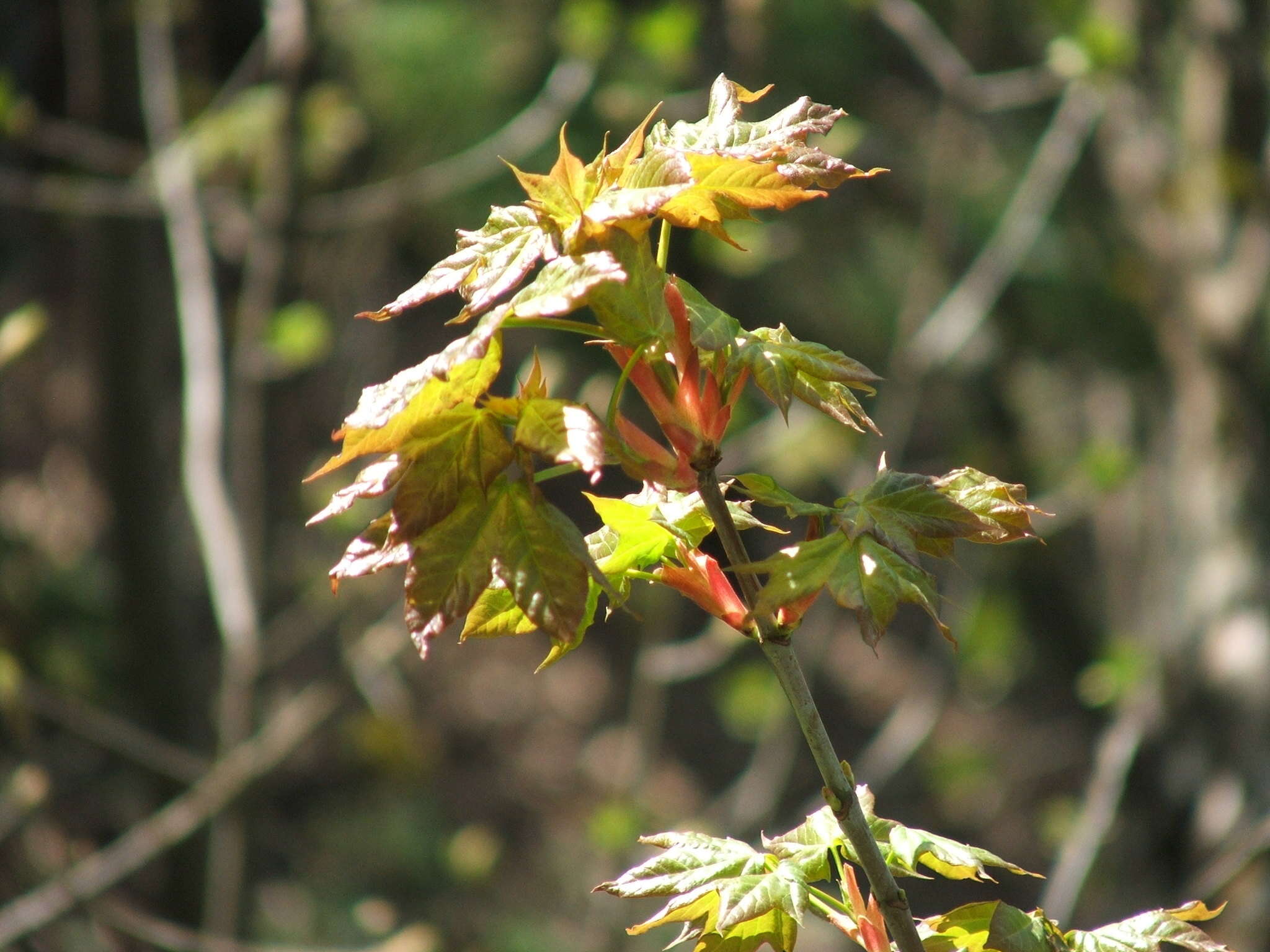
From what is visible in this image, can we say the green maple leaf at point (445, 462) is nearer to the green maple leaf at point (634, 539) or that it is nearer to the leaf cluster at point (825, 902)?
the green maple leaf at point (634, 539)

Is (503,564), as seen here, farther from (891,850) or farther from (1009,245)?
(1009,245)

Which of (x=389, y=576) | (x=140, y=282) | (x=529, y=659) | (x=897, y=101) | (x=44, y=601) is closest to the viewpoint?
(x=389, y=576)

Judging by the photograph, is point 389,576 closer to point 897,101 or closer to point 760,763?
point 760,763

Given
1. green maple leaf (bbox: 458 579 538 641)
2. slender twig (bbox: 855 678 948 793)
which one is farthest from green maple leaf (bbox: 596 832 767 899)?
slender twig (bbox: 855 678 948 793)

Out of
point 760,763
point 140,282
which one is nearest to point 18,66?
point 140,282

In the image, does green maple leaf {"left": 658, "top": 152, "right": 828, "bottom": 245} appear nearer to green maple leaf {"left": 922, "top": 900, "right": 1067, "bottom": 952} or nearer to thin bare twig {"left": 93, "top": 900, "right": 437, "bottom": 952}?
green maple leaf {"left": 922, "top": 900, "right": 1067, "bottom": 952}

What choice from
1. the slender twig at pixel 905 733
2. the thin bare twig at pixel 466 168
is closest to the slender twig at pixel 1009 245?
the slender twig at pixel 905 733
